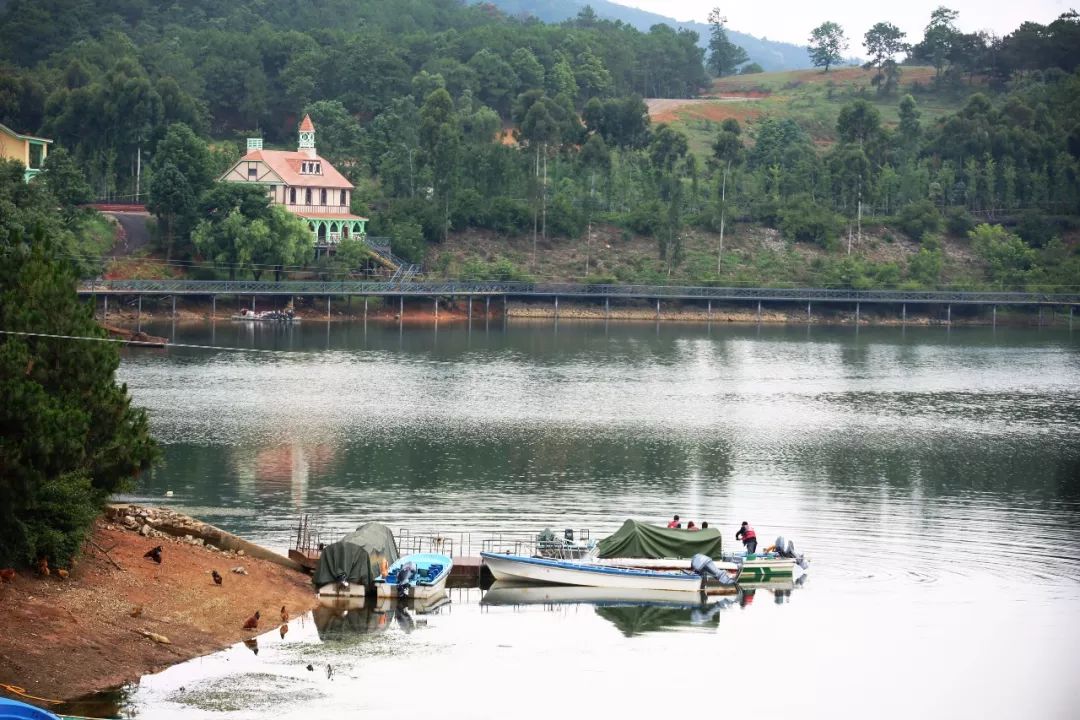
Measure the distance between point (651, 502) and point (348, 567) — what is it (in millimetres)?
17570

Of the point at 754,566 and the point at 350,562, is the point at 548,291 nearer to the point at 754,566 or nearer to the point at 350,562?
the point at 754,566

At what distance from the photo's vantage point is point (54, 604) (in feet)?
125

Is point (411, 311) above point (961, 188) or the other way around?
the other way around

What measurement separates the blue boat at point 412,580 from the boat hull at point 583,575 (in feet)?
6.07

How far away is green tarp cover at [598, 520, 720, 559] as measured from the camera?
160 ft

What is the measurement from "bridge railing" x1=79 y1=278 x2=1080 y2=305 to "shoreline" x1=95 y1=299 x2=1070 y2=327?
61.6 inches

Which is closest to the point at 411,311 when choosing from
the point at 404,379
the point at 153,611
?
the point at 404,379

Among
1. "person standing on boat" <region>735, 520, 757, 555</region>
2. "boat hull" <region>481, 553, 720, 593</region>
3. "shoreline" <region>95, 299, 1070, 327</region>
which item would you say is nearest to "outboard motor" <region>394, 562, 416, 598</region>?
"boat hull" <region>481, 553, 720, 593</region>

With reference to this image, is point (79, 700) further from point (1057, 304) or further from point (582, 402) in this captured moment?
point (1057, 304)

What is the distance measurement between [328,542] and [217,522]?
501 cm

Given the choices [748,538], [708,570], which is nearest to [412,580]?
[708,570]

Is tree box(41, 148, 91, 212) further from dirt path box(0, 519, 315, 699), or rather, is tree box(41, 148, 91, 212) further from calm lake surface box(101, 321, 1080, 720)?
dirt path box(0, 519, 315, 699)

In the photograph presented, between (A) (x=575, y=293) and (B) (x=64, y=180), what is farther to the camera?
(A) (x=575, y=293)

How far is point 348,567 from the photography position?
147ft
